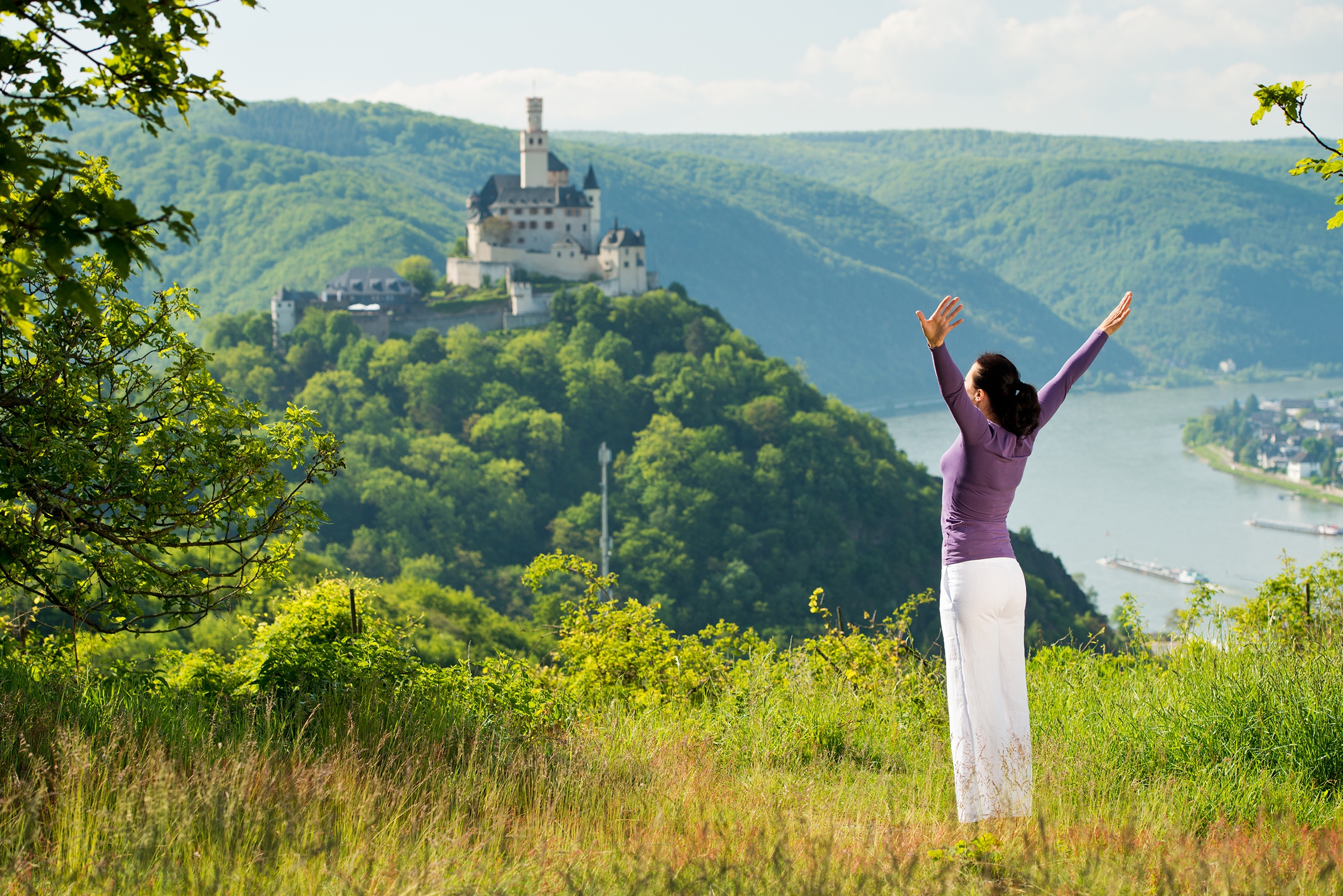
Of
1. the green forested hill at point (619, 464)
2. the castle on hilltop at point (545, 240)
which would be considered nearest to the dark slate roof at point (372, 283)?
the green forested hill at point (619, 464)

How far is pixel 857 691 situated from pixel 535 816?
202cm

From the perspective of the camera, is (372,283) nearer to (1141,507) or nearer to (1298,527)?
(1141,507)

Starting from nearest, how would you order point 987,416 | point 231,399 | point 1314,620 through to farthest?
point 987,416 < point 231,399 < point 1314,620

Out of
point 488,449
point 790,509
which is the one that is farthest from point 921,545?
point 488,449

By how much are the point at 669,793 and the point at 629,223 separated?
162 metres

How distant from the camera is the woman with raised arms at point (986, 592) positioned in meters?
3.04

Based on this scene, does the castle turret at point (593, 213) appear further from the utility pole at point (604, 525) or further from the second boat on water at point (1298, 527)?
the second boat on water at point (1298, 527)

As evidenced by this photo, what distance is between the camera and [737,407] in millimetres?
51688

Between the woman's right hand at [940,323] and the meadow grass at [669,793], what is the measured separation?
1.27 metres

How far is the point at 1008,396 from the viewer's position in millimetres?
3115

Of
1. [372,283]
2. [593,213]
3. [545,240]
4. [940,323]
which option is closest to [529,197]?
[545,240]

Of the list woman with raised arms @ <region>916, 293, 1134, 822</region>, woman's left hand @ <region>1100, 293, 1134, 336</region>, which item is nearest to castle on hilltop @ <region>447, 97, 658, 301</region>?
woman's left hand @ <region>1100, 293, 1134, 336</region>

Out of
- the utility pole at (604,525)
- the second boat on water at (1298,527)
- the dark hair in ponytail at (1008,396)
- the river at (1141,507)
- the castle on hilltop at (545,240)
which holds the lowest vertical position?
the river at (1141,507)

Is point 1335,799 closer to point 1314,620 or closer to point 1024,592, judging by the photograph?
point 1024,592
